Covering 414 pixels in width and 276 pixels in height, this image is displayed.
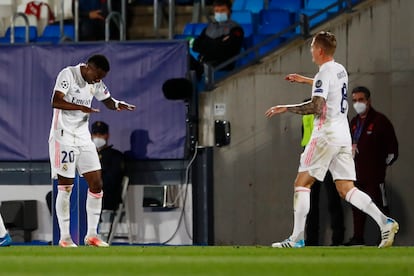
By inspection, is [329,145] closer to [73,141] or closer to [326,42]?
[326,42]

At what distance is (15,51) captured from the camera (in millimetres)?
19812

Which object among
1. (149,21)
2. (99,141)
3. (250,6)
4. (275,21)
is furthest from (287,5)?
(99,141)

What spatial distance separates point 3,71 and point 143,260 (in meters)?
9.37

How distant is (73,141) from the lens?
15.2 m

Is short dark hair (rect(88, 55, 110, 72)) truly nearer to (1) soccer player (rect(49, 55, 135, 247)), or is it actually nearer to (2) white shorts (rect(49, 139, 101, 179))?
(1) soccer player (rect(49, 55, 135, 247))

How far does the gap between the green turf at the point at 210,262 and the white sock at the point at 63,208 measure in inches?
81.9

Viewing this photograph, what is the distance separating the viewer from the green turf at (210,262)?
9945 mm

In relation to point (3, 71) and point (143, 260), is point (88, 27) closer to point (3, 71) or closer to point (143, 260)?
point (3, 71)

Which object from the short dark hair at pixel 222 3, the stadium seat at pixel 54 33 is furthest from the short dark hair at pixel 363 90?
the stadium seat at pixel 54 33

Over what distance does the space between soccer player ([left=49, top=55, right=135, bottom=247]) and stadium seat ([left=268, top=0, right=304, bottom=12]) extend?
5.22 m

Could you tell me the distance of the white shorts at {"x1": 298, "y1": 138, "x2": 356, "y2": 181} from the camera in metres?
13.8

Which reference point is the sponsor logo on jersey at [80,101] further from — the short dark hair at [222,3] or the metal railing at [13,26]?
the metal railing at [13,26]

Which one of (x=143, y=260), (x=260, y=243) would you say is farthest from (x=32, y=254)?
(x=260, y=243)

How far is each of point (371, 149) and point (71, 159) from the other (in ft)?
14.4
